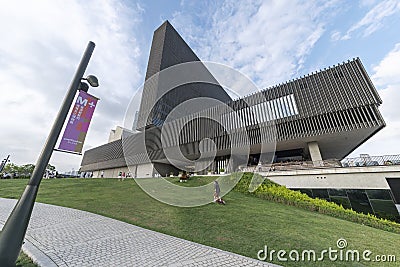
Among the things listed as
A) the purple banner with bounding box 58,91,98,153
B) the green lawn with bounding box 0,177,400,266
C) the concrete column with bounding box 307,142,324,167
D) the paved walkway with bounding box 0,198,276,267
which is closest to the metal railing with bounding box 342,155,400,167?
the concrete column with bounding box 307,142,324,167

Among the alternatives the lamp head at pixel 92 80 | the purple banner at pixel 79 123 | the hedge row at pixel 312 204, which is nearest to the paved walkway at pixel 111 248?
the purple banner at pixel 79 123

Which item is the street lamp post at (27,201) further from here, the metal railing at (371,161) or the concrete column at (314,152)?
the concrete column at (314,152)

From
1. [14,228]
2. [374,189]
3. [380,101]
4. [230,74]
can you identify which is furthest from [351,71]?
[14,228]

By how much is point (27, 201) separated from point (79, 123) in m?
1.88

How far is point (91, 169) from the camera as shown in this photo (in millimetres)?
54125

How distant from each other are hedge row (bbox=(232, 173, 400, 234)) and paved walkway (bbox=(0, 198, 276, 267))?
30.7 ft

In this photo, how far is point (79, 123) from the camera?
443cm

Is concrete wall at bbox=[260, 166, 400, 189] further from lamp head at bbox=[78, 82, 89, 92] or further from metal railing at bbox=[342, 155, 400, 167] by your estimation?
lamp head at bbox=[78, 82, 89, 92]

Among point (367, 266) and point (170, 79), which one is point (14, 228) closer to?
point (367, 266)

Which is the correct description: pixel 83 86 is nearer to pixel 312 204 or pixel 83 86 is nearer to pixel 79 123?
pixel 79 123

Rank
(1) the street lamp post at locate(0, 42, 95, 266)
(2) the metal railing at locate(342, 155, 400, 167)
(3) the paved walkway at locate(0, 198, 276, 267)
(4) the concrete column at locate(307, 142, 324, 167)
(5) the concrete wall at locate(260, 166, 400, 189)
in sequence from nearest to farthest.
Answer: (1) the street lamp post at locate(0, 42, 95, 266)
(3) the paved walkway at locate(0, 198, 276, 267)
(5) the concrete wall at locate(260, 166, 400, 189)
(2) the metal railing at locate(342, 155, 400, 167)
(4) the concrete column at locate(307, 142, 324, 167)

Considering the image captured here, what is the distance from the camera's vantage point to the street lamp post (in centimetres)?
296

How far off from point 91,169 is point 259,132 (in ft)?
172

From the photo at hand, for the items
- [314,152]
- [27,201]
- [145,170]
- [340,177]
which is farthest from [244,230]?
[145,170]
